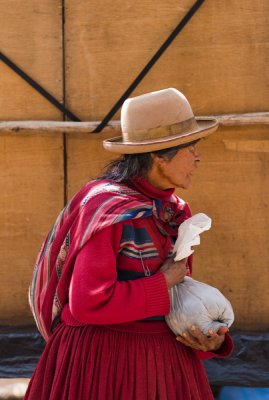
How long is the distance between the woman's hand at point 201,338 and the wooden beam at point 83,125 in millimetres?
1754

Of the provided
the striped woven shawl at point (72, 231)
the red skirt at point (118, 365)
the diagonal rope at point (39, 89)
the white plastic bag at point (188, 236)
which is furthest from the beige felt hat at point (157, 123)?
the diagonal rope at point (39, 89)

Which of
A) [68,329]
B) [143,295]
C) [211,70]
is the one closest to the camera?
[143,295]

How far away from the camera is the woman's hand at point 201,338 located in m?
2.53

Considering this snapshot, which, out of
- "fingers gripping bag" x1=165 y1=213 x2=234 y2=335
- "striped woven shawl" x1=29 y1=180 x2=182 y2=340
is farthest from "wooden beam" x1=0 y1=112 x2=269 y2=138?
"fingers gripping bag" x1=165 y1=213 x2=234 y2=335

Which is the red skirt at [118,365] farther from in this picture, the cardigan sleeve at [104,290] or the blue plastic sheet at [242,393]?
the blue plastic sheet at [242,393]

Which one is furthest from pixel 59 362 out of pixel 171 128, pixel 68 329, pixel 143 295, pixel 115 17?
pixel 115 17

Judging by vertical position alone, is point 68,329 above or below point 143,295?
below

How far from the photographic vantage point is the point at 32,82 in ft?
14.1

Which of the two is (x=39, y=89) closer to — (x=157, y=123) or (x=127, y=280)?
(x=157, y=123)

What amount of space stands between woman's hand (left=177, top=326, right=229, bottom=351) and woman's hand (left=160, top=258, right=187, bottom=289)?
158 millimetres

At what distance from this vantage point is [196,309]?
2.55 meters

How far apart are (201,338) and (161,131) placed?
26.7 inches

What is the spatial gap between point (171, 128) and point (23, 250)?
6.60 ft

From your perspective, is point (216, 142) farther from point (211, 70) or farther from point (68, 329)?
point (68, 329)
